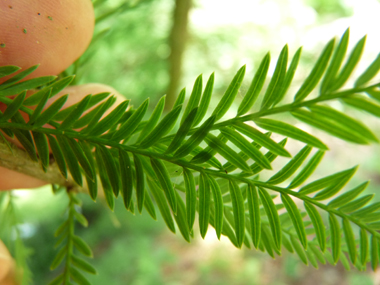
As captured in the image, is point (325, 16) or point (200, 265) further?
point (325, 16)

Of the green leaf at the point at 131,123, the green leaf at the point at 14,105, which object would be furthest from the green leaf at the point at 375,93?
the green leaf at the point at 14,105

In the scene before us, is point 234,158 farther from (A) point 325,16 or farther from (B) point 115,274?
(A) point 325,16

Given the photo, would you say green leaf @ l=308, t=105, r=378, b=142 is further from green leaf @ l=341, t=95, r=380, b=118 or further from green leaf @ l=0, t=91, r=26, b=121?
green leaf @ l=0, t=91, r=26, b=121

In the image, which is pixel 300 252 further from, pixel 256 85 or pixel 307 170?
pixel 256 85

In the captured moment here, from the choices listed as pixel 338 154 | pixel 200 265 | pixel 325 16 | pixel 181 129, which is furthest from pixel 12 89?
pixel 325 16

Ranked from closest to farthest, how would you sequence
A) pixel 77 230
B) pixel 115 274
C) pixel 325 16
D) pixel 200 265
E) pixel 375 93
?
pixel 375 93 → pixel 115 274 → pixel 200 265 → pixel 77 230 → pixel 325 16

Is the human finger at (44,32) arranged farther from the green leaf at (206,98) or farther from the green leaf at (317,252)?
the green leaf at (317,252)

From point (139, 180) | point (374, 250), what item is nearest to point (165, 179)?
point (139, 180)
